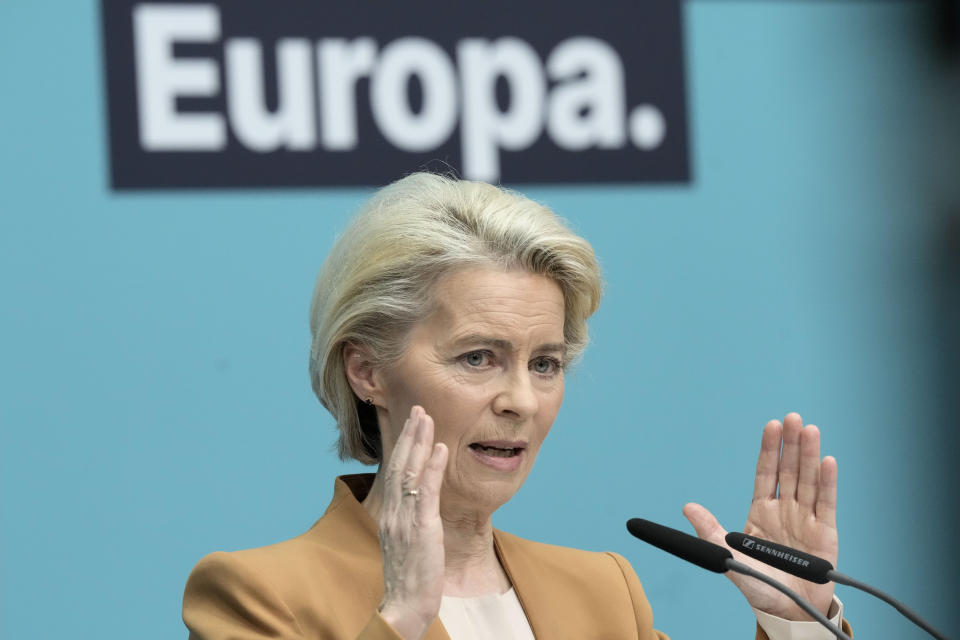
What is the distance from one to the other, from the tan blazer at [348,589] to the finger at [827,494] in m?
0.26

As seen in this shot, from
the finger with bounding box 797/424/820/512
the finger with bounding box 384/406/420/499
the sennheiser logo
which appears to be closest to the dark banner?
the finger with bounding box 797/424/820/512

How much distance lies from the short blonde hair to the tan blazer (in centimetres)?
21

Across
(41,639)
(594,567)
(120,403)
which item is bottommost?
(41,639)

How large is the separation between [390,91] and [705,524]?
164 centimetres

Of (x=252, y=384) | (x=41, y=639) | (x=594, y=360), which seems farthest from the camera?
(x=594, y=360)

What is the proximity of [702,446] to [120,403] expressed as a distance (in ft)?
5.44

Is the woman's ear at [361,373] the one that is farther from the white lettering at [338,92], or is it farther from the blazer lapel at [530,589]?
the white lettering at [338,92]

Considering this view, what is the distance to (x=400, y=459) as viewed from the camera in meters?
2.10

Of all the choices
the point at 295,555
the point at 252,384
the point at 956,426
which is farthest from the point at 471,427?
the point at 956,426

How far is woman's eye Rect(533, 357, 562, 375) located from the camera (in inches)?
98.0

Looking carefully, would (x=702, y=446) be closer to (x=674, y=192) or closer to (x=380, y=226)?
(x=674, y=192)

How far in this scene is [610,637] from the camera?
8.36 ft

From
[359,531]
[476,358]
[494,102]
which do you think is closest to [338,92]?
[494,102]

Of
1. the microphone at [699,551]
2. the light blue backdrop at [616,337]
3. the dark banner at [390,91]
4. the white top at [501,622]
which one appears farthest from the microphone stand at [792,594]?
the dark banner at [390,91]
